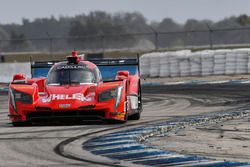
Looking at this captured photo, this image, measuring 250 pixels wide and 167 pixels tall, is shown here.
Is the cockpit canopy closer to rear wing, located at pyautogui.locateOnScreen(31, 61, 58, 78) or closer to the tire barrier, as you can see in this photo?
rear wing, located at pyautogui.locateOnScreen(31, 61, 58, 78)

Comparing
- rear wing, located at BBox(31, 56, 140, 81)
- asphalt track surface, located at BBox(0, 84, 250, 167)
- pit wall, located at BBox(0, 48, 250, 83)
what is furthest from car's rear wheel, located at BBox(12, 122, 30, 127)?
pit wall, located at BBox(0, 48, 250, 83)

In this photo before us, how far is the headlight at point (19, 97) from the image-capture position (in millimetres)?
13500

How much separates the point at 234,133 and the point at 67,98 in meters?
3.44

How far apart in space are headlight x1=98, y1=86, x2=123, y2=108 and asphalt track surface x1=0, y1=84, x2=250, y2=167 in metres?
0.47

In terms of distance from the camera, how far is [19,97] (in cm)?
1362

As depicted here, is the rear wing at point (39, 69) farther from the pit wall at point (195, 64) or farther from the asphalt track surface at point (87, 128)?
the pit wall at point (195, 64)

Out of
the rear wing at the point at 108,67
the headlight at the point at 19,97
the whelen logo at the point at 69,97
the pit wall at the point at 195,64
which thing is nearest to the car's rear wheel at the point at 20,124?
the headlight at the point at 19,97

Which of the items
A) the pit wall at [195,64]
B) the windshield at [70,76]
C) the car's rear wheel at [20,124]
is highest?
the windshield at [70,76]

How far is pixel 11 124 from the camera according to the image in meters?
14.4

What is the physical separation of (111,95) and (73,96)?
A: 689 mm

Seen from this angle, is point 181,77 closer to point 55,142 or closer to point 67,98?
point 67,98

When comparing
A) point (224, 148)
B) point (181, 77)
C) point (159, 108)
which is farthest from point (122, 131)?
point (181, 77)

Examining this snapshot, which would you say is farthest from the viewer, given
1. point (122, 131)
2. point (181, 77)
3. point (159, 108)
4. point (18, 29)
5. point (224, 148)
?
point (18, 29)

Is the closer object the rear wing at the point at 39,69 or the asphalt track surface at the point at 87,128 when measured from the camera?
the asphalt track surface at the point at 87,128
